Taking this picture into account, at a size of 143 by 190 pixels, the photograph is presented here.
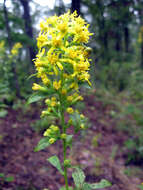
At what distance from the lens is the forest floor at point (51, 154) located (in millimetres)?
2998

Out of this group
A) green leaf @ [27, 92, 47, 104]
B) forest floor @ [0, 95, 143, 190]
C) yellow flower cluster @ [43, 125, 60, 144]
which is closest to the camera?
green leaf @ [27, 92, 47, 104]

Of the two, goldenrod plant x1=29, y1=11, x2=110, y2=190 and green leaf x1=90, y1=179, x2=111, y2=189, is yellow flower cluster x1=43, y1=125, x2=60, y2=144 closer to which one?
goldenrod plant x1=29, y1=11, x2=110, y2=190

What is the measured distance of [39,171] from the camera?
10.3 feet

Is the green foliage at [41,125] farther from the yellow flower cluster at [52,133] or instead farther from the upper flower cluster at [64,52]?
the upper flower cluster at [64,52]

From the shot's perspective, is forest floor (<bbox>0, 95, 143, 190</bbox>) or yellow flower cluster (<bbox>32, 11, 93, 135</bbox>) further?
forest floor (<bbox>0, 95, 143, 190</bbox>)

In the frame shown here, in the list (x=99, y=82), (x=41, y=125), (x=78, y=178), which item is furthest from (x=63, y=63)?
(x=99, y=82)

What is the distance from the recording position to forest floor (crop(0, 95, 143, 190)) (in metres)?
3.00

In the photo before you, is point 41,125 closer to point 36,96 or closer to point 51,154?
point 51,154

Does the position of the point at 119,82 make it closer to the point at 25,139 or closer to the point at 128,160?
the point at 128,160

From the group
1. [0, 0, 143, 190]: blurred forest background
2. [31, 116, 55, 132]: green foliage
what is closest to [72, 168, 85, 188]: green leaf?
[0, 0, 143, 190]: blurred forest background

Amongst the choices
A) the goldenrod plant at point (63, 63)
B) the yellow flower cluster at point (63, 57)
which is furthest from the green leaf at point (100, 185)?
the yellow flower cluster at point (63, 57)

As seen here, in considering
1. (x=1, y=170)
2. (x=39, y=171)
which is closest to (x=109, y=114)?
(x=39, y=171)

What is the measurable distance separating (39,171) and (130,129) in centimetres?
295

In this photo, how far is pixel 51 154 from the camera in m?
3.72
